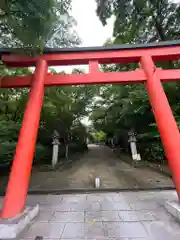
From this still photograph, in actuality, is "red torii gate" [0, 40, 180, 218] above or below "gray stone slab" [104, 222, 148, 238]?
above

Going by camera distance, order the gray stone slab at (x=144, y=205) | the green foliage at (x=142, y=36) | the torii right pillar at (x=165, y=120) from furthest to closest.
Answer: the green foliage at (x=142, y=36), the gray stone slab at (x=144, y=205), the torii right pillar at (x=165, y=120)

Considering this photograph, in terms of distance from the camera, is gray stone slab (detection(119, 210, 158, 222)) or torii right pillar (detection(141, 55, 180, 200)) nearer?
gray stone slab (detection(119, 210, 158, 222))

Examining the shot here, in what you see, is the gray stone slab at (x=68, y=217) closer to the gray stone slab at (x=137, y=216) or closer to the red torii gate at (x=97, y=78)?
the gray stone slab at (x=137, y=216)

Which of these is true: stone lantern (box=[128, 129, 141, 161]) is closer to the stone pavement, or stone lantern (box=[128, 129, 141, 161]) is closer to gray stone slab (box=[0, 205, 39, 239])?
the stone pavement

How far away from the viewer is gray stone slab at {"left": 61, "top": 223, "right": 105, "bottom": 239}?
2.89 meters

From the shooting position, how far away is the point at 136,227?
315cm

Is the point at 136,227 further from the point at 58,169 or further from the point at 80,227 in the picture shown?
the point at 58,169

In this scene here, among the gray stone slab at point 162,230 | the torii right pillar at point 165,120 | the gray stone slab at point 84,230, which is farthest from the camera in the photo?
the torii right pillar at point 165,120

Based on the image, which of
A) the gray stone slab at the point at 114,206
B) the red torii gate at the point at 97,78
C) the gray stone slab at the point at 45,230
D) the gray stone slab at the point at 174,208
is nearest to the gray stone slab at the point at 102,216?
the gray stone slab at the point at 114,206

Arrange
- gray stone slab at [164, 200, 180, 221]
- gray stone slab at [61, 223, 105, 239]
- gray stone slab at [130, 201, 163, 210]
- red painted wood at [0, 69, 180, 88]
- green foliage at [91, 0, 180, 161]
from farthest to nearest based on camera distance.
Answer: green foliage at [91, 0, 180, 161], red painted wood at [0, 69, 180, 88], gray stone slab at [130, 201, 163, 210], gray stone slab at [164, 200, 180, 221], gray stone slab at [61, 223, 105, 239]

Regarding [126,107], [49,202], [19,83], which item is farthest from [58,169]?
[19,83]

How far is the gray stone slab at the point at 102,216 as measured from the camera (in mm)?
3523

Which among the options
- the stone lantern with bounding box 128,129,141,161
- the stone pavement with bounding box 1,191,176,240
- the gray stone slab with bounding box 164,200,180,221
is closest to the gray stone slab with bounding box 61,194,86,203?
the stone pavement with bounding box 1,191,176,240

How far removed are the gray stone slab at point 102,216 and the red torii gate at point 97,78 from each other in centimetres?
157
